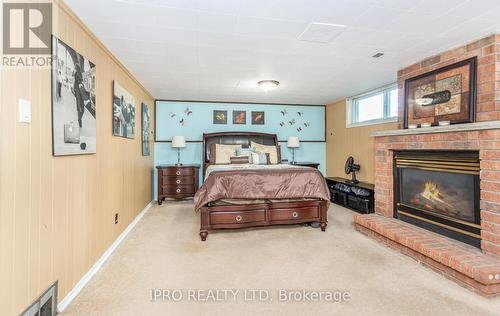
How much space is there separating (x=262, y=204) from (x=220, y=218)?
58cm

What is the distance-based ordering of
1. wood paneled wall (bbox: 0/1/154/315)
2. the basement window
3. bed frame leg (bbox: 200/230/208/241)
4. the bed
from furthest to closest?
the basement window < the bed < bed frame leg (bbox: 200/230/208/241) < wood paneled wall (bbox: 0/1/154/315)

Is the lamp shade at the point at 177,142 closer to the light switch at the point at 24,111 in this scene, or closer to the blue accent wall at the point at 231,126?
the blue accent wall at the point at 231,126

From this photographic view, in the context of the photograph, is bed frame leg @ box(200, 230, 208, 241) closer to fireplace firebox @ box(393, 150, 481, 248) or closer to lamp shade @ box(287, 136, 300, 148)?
fireplace firebox @ box(393, 150, 481, 248)

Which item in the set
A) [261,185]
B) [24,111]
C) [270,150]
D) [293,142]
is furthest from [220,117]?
[24,111]

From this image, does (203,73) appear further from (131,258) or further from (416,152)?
(416,152)

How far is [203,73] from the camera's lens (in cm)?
375

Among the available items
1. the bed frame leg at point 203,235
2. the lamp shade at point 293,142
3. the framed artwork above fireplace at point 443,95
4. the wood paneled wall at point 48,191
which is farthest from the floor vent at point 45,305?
A: the lamp shade at point 293,142

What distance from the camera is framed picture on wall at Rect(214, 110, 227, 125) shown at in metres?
5.95

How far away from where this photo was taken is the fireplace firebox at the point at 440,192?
97.0 inches

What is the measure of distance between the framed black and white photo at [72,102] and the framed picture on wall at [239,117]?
3767 millimetres

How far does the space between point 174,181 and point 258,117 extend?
2.43 m

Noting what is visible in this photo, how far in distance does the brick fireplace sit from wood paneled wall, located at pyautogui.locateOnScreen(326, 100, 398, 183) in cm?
150

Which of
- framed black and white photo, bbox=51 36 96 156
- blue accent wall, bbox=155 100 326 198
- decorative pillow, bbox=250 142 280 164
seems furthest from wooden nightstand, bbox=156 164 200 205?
framed black and white photo, bbox=51 36 96 156

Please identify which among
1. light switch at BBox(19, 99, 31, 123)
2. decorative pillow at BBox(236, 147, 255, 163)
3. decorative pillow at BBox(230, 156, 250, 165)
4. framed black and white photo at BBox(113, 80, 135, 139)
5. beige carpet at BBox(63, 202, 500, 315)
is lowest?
beige carpet at BBox(63, 202, 500, 315)
